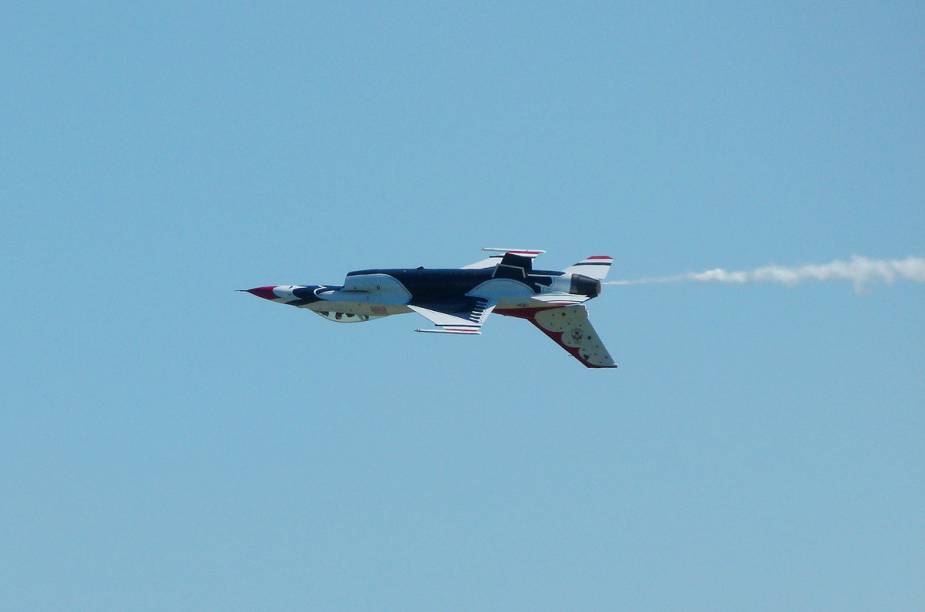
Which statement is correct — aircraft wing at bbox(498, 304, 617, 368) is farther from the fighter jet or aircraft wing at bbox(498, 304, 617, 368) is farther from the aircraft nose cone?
the aircraft nose cone

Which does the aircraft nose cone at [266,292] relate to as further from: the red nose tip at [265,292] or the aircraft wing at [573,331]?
the aircraft wing at [573,331]

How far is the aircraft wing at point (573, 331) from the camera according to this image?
286ft

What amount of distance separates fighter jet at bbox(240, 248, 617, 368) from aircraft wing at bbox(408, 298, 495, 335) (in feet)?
0.15

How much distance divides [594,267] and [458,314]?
8662mm

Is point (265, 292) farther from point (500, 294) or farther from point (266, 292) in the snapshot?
point (500, 294)

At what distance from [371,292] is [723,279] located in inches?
666

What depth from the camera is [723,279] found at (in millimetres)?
86812

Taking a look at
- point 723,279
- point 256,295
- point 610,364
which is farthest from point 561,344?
point 256,295

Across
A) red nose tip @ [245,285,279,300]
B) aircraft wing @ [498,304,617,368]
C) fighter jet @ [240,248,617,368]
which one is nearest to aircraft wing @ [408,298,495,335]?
fighter jet @ [240,248,617,368]

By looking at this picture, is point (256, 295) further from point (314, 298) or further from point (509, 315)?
point (509, 315)

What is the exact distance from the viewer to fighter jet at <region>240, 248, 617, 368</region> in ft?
283

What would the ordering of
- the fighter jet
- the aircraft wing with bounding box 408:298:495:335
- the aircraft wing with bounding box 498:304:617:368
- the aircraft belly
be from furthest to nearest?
the aircraft belly < the aircraft wing with bounding box 498:304:617:368 < the fighter jet < the aircraft wing with bounding box 408:298:495:335

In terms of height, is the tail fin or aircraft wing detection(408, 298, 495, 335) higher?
the tail fin

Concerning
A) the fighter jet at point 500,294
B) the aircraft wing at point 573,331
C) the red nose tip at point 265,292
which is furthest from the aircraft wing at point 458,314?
the red nose tip at point 265,292
